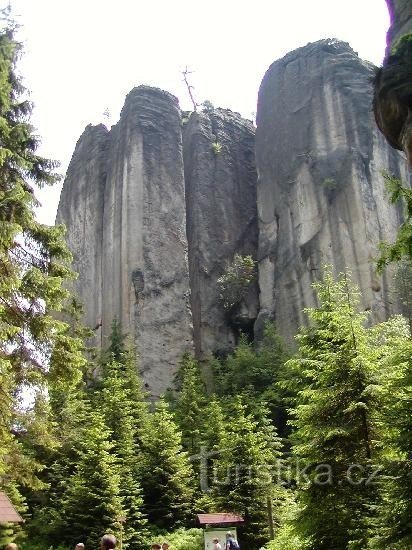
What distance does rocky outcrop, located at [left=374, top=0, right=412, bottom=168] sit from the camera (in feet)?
36.2

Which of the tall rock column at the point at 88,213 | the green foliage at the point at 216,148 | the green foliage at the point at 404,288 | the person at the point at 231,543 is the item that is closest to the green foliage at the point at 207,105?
the green foliage at the point at 216,148

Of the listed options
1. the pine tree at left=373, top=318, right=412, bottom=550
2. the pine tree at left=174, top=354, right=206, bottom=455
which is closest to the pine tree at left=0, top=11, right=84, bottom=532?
the pine tree at left=373, top=318, right=412, bottom=550

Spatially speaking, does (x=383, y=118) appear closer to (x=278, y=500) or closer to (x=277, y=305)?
(x=278, y=500)

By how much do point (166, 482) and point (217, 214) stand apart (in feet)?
84.4

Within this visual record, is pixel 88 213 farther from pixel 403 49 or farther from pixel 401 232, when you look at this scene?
pixel 401 232

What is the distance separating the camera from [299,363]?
1184 cm

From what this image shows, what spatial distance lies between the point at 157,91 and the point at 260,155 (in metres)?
8.65

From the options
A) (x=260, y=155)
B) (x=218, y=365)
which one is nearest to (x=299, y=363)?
(x=218, y=365)

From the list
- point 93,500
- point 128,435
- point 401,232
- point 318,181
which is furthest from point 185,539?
point 318,181

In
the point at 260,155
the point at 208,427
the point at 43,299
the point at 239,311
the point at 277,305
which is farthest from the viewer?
the point at 260,155

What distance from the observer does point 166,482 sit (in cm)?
1886

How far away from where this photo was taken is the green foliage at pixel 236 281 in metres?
38.3

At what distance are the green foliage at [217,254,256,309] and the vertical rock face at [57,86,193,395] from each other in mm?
2810

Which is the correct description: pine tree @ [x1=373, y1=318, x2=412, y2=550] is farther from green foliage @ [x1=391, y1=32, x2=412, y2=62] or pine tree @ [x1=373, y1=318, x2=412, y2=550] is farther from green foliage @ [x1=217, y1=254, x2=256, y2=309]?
green foliage @ [x1=217, y1=254, x2=256, y2=309]
